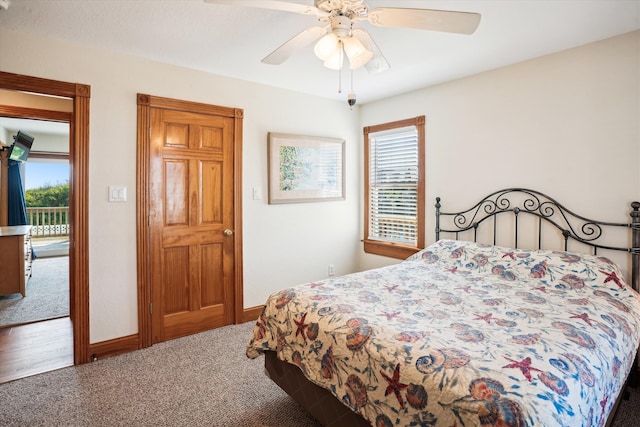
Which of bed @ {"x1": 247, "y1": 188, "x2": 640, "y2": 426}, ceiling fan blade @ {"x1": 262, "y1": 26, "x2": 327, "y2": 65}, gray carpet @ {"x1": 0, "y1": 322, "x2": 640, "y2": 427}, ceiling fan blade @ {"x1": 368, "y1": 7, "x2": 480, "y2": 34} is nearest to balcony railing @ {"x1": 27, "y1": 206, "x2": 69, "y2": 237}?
gray carpet @ {"x1": 0, "y1": 322, "x2": 640, "y2": 427}

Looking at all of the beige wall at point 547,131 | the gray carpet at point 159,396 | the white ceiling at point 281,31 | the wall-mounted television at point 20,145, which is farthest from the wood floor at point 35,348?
the wall-mounted television at point 20,145

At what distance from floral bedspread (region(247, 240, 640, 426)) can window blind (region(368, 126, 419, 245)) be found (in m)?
1.31

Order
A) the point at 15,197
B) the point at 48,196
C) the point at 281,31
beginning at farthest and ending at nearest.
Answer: the point at 48,196 < the point at 15,197 < the point at 281,31

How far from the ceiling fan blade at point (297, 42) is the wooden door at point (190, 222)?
54.3 inches

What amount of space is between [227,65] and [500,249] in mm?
2795

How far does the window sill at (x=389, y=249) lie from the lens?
12.3 ft

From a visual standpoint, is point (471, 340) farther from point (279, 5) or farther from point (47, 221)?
point (47, 221)

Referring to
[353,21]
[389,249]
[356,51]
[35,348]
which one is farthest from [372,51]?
[35,348]

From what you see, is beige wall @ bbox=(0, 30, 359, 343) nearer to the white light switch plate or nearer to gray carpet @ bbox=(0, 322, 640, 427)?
the white light switch plate

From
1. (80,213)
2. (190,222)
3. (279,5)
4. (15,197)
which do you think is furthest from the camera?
(15,197)

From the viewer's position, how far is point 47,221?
7.92 metres

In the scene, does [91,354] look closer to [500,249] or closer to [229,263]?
[229,263]

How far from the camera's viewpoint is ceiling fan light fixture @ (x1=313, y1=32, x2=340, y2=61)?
169 centimetres

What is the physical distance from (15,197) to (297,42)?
7020mm
